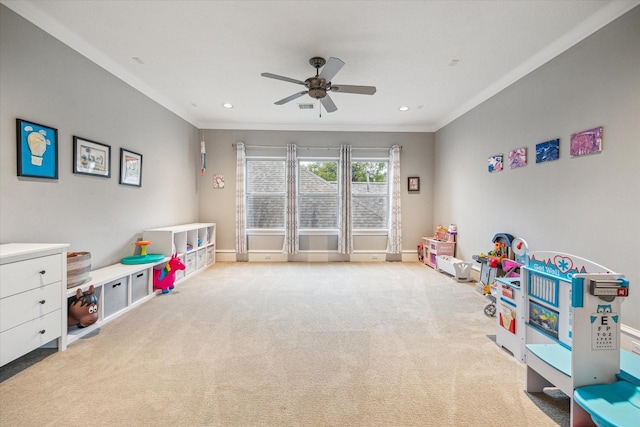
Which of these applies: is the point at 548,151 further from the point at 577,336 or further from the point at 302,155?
the point at 302,155

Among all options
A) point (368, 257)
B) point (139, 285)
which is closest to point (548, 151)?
point (368, 257)

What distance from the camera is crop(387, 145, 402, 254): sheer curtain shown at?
5539 mm

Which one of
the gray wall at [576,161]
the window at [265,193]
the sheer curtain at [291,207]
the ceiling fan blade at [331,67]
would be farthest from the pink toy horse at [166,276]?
the gray wall at [576,161]

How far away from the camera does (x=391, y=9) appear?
7.43 ft

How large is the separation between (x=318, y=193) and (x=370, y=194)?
43.3 inches

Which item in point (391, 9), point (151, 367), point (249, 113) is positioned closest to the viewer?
point (151, 367)

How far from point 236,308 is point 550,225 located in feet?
11.3

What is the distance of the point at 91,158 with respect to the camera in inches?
113

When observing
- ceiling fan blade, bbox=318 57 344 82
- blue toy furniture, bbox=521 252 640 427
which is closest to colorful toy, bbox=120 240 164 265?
ceiling fan blade, bbox=318 57 344 82

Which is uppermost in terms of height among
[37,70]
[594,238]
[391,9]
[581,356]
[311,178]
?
[391,9]

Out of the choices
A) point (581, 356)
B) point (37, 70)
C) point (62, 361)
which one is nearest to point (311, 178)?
point (37, 70)

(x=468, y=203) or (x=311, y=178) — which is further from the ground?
(x=311, y=178)

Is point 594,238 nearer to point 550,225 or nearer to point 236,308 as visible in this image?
point 550,225

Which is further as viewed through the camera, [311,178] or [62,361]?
[311,178]
